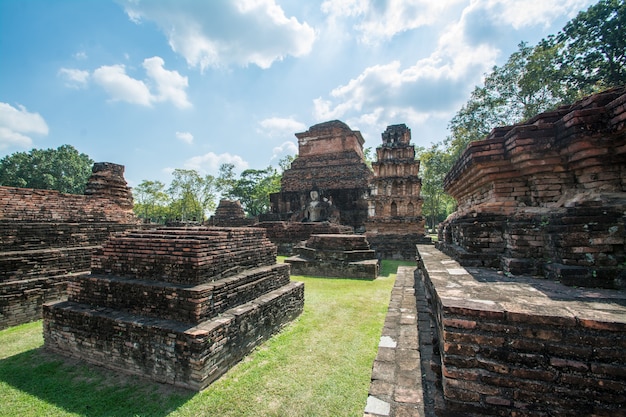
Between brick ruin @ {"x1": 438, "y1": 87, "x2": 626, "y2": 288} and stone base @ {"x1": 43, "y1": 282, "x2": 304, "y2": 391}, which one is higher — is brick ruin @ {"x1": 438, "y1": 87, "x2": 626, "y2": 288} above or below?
above

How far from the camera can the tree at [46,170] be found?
33.8m

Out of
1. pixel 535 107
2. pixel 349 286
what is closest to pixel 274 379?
pixel 349 286

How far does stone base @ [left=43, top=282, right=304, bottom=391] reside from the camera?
319 cm

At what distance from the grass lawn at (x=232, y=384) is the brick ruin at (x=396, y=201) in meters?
10.9

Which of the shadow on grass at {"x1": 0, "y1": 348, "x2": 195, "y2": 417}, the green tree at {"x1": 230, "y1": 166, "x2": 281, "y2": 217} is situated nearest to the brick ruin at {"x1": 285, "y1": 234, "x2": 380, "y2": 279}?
the shadow on grass at {"x1": 0, "y1": 348, "x2": 195, "y2": 417}

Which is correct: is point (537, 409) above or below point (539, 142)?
below

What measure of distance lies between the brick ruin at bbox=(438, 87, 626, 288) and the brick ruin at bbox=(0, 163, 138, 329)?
6.11 meters

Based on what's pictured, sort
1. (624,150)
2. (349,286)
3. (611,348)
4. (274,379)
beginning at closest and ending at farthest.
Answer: (611,348), (624,150), (274,379), (349,286)

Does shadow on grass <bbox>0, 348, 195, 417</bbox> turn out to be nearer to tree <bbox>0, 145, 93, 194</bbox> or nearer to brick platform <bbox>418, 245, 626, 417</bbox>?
brick platform <bbox>418, 245, 626, 417</bbox>

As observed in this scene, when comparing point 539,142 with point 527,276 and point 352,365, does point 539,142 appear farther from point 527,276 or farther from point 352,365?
point 352,365

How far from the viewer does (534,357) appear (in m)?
1.71

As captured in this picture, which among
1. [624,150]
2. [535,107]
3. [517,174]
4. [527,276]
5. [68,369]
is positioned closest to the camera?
[624,150]

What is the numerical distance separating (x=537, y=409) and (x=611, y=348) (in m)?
0.55

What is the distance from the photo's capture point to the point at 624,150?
7.80 feet
